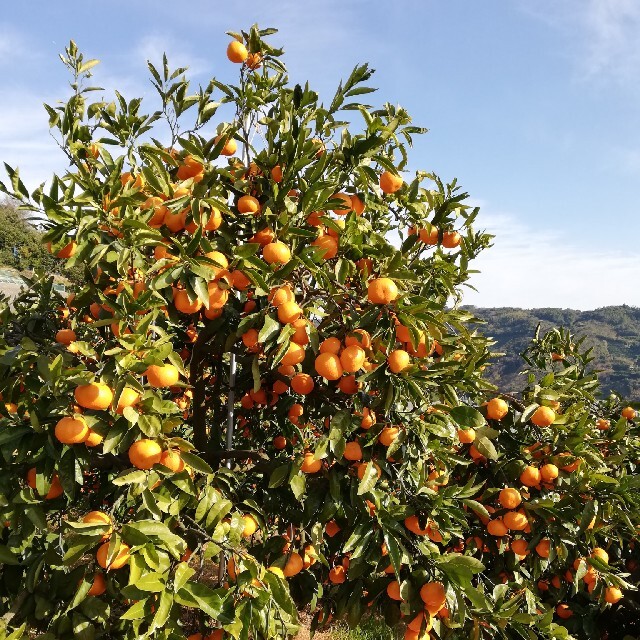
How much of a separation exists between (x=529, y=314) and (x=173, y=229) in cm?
6087

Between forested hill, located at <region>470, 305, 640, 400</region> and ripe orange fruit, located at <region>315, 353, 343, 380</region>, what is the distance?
34.4m

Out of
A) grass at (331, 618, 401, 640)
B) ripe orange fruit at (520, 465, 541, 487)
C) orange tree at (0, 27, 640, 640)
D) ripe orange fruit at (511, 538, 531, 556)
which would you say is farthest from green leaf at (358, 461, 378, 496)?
grass at (331, 618, 401, 640)

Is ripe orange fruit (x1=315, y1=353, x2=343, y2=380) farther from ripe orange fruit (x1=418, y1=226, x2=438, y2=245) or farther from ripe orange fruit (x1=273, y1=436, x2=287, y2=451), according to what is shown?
ripe orange fruit (x1=273, y1=436, x2=287, y2=451)

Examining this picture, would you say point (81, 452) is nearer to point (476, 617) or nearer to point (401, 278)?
point (401, 278)

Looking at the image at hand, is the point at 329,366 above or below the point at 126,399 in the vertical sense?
above

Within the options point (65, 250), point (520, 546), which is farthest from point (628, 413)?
point (65, 250)

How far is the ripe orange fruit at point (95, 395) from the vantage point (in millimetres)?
1512

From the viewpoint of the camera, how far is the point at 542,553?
2438 mm

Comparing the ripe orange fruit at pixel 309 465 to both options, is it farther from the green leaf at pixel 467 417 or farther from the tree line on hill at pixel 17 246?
the tree line on hill at pixel 17 246

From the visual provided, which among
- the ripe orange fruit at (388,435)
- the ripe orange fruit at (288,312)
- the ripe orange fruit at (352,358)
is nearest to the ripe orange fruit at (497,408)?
the ripe orange fruit at (388,435)

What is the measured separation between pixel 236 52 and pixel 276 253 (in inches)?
44.2

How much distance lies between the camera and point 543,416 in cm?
236

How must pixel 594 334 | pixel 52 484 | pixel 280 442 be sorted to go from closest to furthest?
pixel 52 484 < pixel 280 442 < pixel 594 334

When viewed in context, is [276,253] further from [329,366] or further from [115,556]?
[115,556]
